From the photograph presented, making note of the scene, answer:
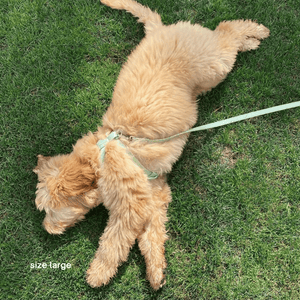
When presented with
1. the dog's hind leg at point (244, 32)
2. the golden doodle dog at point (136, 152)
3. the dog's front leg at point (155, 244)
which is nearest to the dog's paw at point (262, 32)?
the dog's hind leg at point (244, 32)

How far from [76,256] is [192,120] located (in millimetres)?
2370

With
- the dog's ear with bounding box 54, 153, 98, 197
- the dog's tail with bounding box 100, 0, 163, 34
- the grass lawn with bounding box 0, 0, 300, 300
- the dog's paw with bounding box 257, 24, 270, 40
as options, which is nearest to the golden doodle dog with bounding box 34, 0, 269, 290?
the dog's ear with bounding box 54, 153, 98, 197

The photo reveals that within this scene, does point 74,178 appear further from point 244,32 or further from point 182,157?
point 244,32

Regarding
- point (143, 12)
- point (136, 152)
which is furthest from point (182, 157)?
point (143, 12)

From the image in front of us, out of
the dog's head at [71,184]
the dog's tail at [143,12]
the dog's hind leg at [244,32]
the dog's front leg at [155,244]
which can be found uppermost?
the dog's hind leg at [244,32]

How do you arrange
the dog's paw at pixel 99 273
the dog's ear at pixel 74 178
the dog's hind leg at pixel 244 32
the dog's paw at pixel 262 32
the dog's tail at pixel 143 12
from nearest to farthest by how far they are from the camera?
the dog's ear at pixel 74 178
the dog's paw at pixel 99 273
the dog's hind leg at pixel 244 32
the dog's tail at pixel 143 12
the dog's paw at pixel 262 32

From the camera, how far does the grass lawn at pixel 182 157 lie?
10.1 ft

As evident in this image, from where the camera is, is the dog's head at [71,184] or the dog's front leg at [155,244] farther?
the dog's front leg at [155,244]

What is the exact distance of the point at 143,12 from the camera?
3078 mm

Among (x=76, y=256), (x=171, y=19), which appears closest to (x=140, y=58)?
(x=171, y=19)

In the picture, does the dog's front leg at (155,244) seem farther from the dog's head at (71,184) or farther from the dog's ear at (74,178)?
the dog's ear at (74,178)

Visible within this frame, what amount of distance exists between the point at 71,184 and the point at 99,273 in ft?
3.87

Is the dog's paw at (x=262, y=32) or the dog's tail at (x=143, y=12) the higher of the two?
the dog's paw at (x=262, y=32)

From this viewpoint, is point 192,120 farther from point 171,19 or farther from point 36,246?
point 36,246
